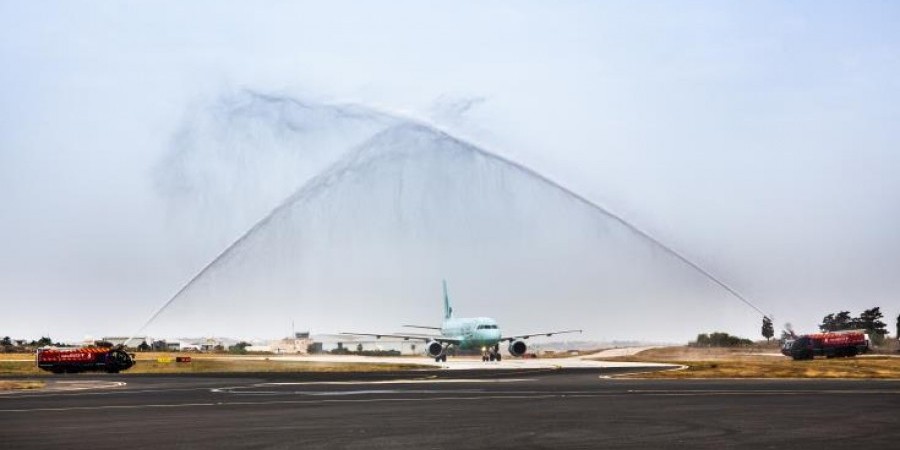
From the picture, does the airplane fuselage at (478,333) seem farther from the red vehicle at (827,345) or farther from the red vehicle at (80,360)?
the red vehicle at (80,360)

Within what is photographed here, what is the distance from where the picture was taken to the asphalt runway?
19.8 m

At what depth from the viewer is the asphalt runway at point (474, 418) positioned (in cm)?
1980

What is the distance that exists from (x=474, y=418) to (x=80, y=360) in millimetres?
59442

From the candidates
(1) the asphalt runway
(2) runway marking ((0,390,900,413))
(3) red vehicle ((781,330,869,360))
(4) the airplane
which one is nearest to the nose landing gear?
(4) the airplane

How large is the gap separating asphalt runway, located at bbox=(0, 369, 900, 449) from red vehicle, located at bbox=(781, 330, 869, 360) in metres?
44.6

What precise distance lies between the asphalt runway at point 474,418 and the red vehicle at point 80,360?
37.1 metres

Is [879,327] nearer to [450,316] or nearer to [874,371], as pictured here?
[450,316]

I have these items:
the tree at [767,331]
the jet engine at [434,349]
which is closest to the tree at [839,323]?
the tree at [767,331]

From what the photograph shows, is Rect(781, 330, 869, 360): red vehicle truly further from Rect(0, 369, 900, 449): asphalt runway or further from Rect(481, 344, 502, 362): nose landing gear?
Rect(0, 369, 900, 449): asphalt runway

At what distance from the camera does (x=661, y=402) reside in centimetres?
3073

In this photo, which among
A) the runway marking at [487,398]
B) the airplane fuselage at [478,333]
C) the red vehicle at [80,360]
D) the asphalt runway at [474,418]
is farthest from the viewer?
the airplane fuselage at [478,333]

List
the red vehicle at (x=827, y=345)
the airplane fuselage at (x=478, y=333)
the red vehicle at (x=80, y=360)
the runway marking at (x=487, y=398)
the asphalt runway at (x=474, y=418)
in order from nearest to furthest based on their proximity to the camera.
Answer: the asphalt runway at (x=474, y=418) < the runway marking at (x=487, y=398) < the red vehicle at (x=80, y=360) < the red vehicle at (x=827, y=345) < the airplane fuselage at (x=478, y=333)

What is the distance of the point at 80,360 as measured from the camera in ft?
251

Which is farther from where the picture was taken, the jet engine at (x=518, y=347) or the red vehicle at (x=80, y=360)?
the jet engine at (x=518, y=347)
